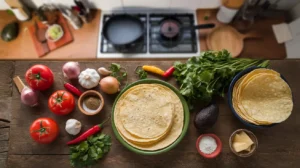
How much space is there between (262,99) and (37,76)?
1.18 m

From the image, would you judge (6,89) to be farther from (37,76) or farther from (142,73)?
(142,73)

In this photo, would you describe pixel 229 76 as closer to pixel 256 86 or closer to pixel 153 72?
pixel 256 86

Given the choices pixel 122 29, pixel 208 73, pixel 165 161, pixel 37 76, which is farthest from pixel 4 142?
pixel 208 73

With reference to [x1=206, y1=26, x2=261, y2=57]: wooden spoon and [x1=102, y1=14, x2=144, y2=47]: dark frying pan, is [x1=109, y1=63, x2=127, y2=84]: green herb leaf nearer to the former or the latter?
[x1=102, y1=14, x2=144, y2=47]: dark frying pan

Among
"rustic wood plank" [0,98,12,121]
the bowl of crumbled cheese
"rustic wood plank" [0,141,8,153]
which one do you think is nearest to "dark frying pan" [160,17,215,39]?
the bowl of crumbled cheese

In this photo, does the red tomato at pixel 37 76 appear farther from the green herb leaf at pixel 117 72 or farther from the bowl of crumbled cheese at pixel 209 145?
the bowl of crumbled cheese at pixel 209 145

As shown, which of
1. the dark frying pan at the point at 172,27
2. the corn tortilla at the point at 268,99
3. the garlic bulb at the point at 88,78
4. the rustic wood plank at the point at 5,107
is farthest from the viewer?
the dark frying pan at the point at 172,27

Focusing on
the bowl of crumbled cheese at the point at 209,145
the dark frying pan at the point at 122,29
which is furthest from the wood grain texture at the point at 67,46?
the bowl of crumbled cheese at the point at 209,145

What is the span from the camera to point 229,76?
4.66 feet

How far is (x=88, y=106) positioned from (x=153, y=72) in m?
0.41

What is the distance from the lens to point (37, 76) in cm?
139

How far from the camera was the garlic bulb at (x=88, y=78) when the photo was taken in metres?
1.43

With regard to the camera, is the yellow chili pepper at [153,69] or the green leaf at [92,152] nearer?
the green leaf at [92,152]

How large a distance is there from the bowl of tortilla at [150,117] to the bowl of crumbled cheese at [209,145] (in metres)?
0.10
